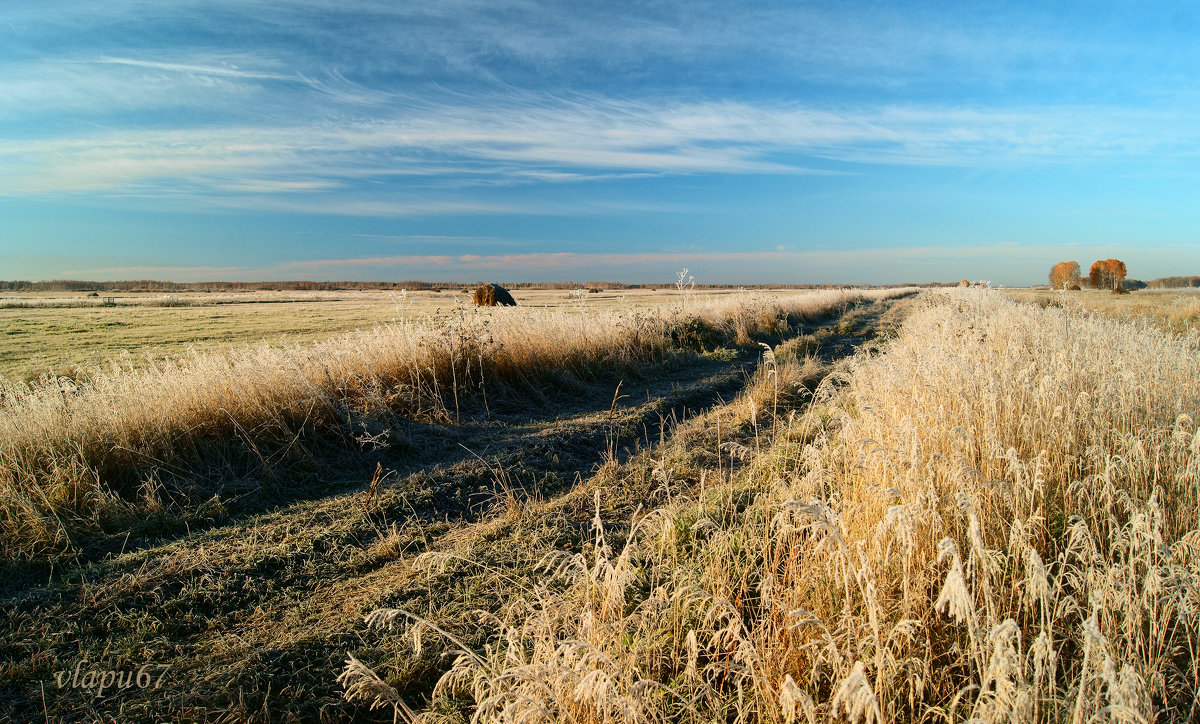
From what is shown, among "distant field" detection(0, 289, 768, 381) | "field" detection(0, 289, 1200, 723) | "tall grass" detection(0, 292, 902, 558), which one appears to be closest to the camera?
"field" detection(0, 289, 1200, 723)

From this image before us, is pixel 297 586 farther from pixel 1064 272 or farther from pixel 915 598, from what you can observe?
pixel 1064 272

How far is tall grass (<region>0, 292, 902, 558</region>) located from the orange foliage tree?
66.7m

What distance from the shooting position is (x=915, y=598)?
2.43 metres

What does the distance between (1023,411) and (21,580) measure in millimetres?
7296

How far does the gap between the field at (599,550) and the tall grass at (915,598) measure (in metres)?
0.03

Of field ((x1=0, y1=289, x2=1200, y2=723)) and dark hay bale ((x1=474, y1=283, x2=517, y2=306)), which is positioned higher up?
dark hay bale ((x1=474, y1=283, x2=517, y2=306))

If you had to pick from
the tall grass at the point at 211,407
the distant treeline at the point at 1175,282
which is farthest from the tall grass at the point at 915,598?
the distant treeline at the point at 1175,282

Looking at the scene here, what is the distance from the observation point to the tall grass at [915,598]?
1.85 m

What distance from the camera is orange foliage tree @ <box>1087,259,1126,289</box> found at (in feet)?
178

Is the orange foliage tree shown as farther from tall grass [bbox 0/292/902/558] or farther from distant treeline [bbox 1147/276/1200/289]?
tall grass [bbox 0/292/902/558]

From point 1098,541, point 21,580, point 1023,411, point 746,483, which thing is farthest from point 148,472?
point 1023,411

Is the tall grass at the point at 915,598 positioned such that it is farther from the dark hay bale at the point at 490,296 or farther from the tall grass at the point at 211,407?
the dark hay bale at the point at 490,296

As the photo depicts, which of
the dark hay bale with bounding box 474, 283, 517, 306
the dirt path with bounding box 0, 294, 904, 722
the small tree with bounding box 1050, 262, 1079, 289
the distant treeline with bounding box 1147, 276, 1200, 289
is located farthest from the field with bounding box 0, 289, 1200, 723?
the distant treeline with bounding box 1147, 276, 1200, 289

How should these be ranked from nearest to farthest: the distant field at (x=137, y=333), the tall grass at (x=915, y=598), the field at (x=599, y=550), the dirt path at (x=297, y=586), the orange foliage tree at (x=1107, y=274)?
the tall grass at (x=915, y=598)
the field at (x=599, y=550)
the dirt path at (x=297, y=586)
the distant field at (x=137, y=333)
the orange foliage tree at (x=1107, y=274)
